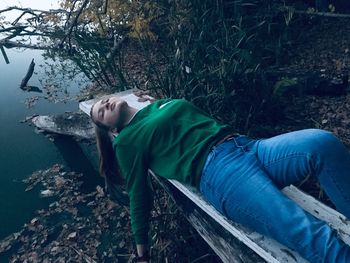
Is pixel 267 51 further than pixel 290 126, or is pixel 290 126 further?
pixel 267 51

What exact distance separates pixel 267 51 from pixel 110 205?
2.73m

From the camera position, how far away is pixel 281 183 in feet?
6.33

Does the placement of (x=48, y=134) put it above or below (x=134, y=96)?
below

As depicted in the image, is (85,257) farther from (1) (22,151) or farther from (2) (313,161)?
(1) (22,151)

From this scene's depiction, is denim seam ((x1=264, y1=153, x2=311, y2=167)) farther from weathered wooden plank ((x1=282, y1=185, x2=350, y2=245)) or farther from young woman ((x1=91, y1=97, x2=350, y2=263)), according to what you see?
weathered wooden plank ((x1=282, y1=185, x2=350, y2=245))

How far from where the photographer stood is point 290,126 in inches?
147

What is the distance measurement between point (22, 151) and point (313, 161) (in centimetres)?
412

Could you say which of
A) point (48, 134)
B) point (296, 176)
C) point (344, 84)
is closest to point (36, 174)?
point (48, 134)

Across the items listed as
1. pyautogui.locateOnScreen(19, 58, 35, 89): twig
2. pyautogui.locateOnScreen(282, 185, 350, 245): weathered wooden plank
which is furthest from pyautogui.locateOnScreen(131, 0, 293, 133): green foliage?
pyautogui.locateOnScreen(19, 58, 35, 89): twig

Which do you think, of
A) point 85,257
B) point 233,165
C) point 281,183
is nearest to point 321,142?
point 281,183

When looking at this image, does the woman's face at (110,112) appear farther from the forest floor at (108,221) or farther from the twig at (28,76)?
the twig at (28,76)

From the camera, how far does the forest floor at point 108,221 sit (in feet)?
9.34

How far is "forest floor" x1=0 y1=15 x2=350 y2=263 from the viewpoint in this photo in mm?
2846

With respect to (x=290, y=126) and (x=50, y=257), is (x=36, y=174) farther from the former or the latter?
(x=290, y=126)
